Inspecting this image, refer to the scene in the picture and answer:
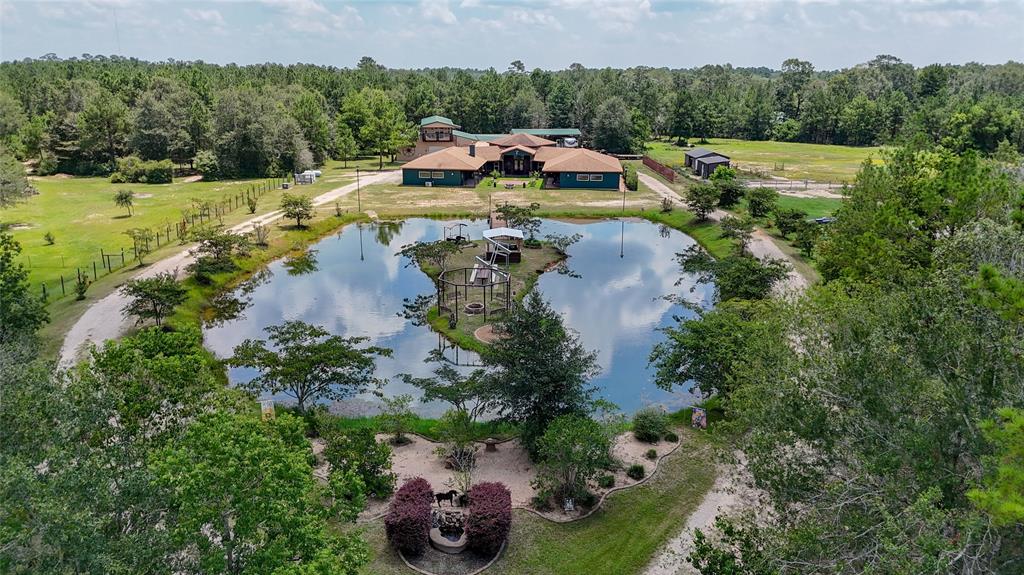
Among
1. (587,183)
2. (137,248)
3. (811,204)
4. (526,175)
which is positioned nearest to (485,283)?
(137,248)

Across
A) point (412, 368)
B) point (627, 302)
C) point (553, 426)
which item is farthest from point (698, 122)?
point (553, 426)

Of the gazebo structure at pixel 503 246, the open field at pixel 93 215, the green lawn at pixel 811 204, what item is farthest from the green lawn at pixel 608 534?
the green lawn at pixel 811 204

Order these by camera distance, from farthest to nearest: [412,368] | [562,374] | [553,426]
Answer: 1. [412,368]
2. [562,374]
3. [553,426]

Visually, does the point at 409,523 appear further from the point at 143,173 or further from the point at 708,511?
the point at 143,173

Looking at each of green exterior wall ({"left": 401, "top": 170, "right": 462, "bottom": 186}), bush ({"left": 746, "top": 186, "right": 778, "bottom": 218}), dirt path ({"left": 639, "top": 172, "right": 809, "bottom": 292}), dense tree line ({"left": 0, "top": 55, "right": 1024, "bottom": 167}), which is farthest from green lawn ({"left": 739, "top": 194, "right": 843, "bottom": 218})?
green exterior wall ({"left": 401, "top": 170, "right": 462, "bottom": 186})

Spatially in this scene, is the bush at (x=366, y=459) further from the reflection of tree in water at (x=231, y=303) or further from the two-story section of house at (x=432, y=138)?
the two-story section of house at (x=432, y=138)

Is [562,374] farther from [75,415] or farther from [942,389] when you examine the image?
[75,415]
